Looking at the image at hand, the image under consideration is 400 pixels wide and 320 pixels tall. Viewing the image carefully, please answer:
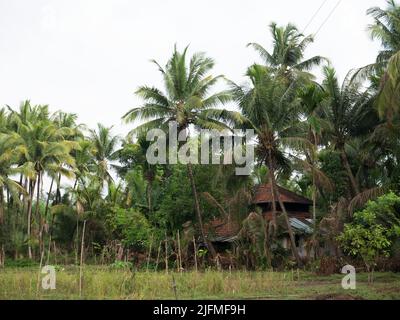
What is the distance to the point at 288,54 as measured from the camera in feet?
96.9

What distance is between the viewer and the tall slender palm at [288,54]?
29.3m

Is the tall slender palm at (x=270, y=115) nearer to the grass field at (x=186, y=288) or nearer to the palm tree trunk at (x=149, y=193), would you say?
the grass field at (x=186, y=288)

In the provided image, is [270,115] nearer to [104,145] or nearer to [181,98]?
[181,98]

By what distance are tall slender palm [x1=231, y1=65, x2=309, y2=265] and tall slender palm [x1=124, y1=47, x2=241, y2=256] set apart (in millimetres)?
1935

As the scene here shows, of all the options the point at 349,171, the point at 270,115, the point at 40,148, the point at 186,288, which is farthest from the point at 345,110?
the point at 40,148

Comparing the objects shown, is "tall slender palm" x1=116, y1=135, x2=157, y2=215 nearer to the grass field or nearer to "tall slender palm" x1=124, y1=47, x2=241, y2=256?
"tall slender palm" x1=124, y1=47, x2=241, y2=256

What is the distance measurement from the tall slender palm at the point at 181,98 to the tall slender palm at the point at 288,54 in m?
6.19

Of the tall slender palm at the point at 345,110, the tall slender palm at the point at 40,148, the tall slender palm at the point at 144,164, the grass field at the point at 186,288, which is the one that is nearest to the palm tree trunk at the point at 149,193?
the tall slender palm at the point at 144,164

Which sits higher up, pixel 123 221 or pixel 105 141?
pixel 105 141

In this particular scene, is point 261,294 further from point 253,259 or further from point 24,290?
point 253,259

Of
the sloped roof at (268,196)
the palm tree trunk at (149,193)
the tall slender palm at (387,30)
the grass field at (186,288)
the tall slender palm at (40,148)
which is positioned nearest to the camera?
the grass field at (186,288)

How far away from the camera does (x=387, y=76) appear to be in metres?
17.2

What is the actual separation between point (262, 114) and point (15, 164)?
56.5ft
